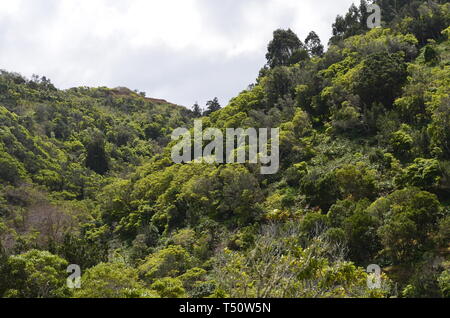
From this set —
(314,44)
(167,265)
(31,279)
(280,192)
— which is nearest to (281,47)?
(314,44)

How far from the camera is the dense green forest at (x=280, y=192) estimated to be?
17.7 m

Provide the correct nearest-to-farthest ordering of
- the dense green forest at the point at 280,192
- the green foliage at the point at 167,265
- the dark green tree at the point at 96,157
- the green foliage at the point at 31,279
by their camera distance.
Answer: the dense green forest at the point at 280,192, the green foliage at the point at 31,279, the green foliage at the point at 167,265, the dark green tree at the point at 96,157

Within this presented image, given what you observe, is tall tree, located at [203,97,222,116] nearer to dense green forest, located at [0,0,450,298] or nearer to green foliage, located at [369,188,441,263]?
dense green forest, located at [0,0,450,298]

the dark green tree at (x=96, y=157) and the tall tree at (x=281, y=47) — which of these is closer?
the dark green tree at (x=96, y=157)

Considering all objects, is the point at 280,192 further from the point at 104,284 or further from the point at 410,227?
the point at 104,284

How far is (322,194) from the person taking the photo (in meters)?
28.1

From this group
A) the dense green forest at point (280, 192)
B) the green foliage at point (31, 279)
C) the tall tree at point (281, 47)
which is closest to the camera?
the dense green forest at point (280, 192)

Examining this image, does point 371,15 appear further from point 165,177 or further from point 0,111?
point 0,111

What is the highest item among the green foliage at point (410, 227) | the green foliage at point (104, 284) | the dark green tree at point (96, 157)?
the dark green tree at point (96, 157)

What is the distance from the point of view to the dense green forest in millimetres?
17688

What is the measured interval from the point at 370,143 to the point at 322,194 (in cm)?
747

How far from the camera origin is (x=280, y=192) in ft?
106

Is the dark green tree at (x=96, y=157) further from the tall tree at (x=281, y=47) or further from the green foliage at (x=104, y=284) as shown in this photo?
the green foliage at (x=104, y=284)

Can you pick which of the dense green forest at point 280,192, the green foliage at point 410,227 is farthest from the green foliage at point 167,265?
the green foliage at point 410,227
